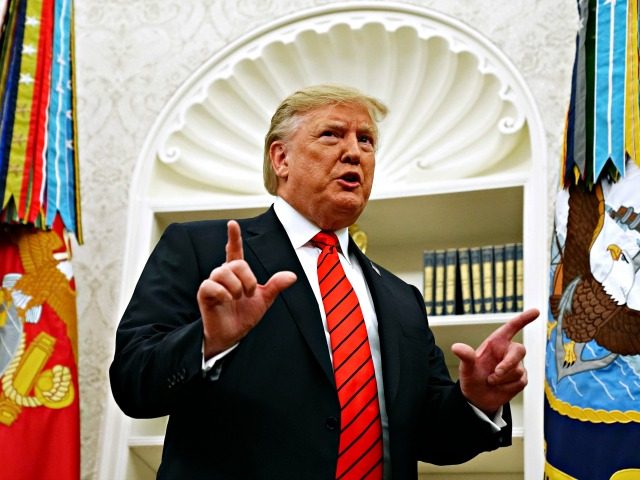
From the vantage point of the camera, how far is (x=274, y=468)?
57.9 inches

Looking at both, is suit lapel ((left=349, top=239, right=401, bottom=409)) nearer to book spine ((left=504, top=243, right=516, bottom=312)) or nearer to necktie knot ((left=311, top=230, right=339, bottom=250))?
necktie knot ((left=311, top=230, right=339, bottom=250))

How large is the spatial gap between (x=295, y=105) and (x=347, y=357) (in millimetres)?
587

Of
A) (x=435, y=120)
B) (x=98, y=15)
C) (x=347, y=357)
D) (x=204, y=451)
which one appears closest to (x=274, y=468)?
(x=204, y=451)

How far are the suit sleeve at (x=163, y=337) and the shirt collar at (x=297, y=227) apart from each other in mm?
168

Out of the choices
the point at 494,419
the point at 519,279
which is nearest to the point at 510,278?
the point at 519,279

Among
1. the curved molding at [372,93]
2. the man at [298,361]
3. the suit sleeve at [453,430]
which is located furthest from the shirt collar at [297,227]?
the curved molding at [372,93]

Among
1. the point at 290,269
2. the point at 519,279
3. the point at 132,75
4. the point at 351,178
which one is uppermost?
the point at 132,75

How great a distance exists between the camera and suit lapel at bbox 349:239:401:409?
160 centimetres

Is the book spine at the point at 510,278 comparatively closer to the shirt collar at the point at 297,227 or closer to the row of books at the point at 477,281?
the row of books at the point at 477,281

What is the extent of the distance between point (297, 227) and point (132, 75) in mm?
1806

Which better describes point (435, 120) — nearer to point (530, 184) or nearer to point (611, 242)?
point (530, 184)

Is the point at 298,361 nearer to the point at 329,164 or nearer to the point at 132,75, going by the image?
the point at 329,164

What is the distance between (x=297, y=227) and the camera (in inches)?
71.4

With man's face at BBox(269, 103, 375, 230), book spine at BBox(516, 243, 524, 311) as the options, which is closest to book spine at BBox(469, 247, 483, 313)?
book spine at BBox(516, 243, 524, 311)
